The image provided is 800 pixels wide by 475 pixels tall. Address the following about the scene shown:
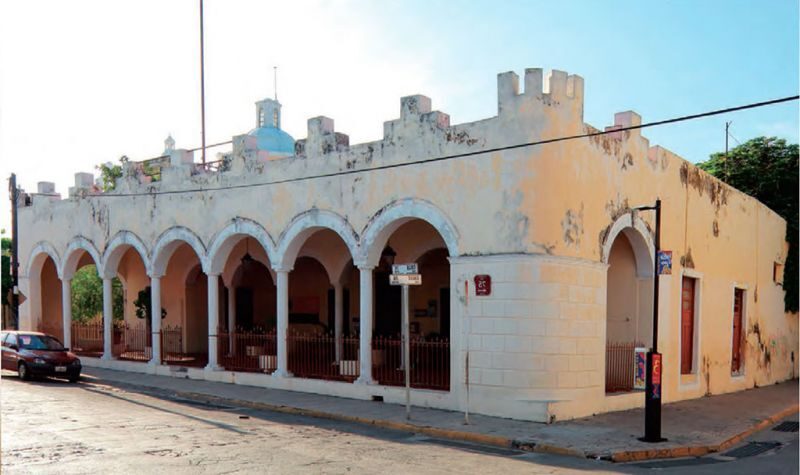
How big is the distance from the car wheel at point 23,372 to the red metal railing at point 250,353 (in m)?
4.88

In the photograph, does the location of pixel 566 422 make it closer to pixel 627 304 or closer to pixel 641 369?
pixel 641 369

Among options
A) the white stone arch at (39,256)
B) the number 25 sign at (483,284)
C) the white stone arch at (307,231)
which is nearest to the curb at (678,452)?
the number 25 sign at (483,284)

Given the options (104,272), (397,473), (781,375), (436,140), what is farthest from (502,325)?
(781,375)

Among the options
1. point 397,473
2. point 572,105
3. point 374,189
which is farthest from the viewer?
point 374,189

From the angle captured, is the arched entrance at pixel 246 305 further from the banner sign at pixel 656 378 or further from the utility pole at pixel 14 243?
the banner sign at pixel 656 378

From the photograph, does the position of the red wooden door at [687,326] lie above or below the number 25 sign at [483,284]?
below

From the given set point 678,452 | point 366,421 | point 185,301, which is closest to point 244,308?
point 185,301

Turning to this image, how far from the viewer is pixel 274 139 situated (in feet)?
108

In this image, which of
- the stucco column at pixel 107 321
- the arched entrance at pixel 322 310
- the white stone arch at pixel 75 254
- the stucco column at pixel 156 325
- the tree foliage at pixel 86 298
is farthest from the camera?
the tree foliage at pixel 86 298

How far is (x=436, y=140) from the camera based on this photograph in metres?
13.8

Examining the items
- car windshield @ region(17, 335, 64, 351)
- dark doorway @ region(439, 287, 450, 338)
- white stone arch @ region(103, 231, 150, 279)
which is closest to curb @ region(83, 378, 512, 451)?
car windshield @ region(17, 335, 64, 351)

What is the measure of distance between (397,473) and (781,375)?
19865 millimetres

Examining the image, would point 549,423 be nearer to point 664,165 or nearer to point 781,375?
point 664,165

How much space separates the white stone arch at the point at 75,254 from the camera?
21934mm
